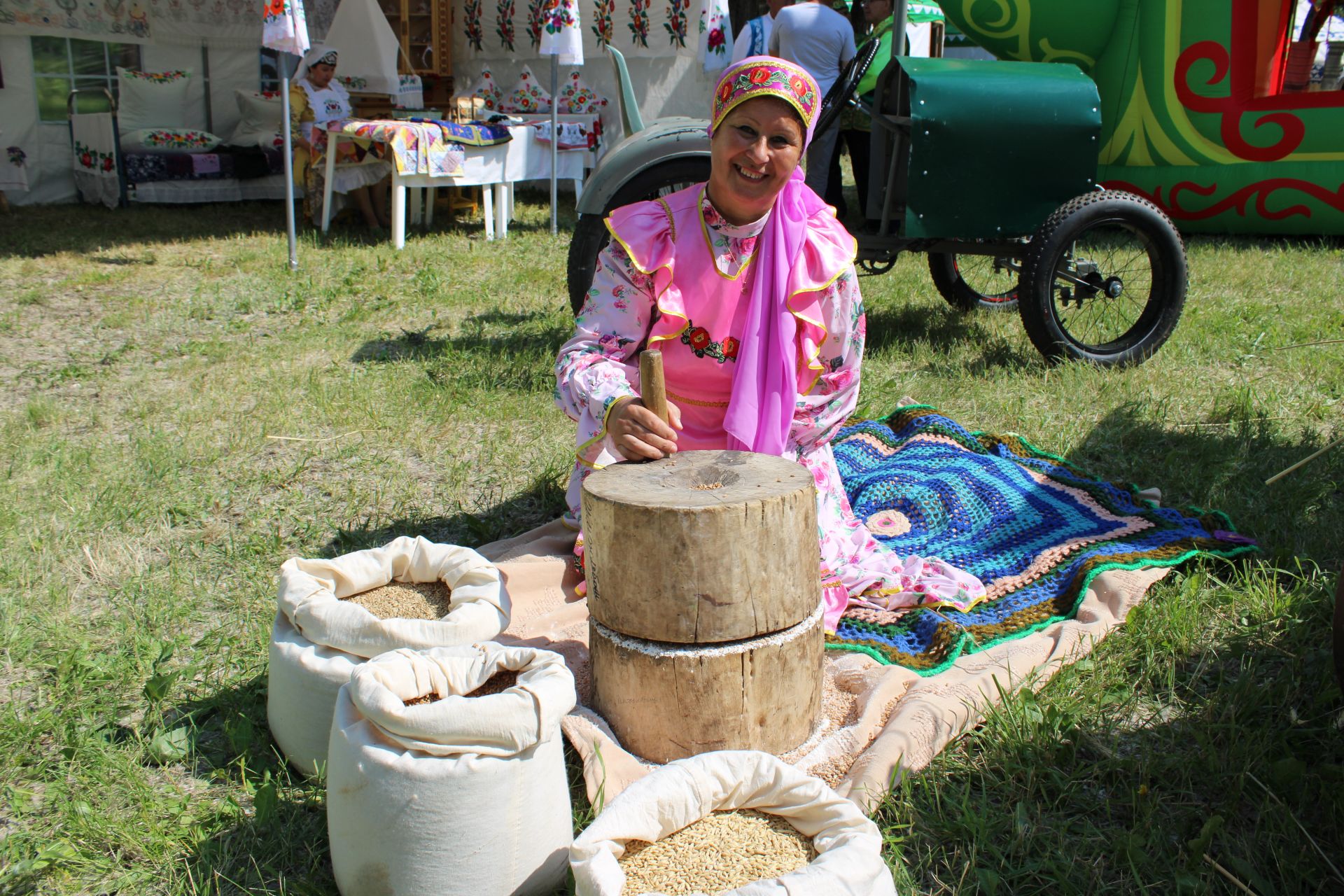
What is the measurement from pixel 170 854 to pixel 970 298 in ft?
16.0

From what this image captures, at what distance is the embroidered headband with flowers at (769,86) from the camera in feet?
7.56

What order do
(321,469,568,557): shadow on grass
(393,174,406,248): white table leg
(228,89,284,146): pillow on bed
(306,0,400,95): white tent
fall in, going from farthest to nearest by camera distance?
(228,89,284,146): pillow on bed → (306,0,400,95): white tent → (393,174,406,248): white table leg → (321,469,568,557): shadow on grass

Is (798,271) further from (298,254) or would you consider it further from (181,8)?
(181,8)

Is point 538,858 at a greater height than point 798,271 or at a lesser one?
lesser

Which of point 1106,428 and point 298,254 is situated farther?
point 298,254

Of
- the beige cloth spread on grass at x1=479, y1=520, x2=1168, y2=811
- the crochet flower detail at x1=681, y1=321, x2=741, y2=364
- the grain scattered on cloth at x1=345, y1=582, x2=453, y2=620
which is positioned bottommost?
the beige cloth spread on grass at x1=479, y1=520, x2=1168, y2=811

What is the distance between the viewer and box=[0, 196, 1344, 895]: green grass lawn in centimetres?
185

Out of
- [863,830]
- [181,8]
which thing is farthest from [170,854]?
[181,8]

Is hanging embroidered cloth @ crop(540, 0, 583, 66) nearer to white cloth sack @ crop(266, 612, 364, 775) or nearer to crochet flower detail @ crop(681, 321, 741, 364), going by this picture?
crochet flower detail @ crop(681, 321, 741, 364)

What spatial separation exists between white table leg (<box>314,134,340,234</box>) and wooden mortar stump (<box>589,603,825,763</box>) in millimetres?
7473

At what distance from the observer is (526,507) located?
11.2 feet

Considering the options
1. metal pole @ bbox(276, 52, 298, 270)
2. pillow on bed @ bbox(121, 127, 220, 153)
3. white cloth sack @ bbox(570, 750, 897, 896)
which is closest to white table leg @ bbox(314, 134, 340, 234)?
metal pole @ bbox(276, 52, 298, 270)

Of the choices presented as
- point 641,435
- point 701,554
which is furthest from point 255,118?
point 701,554

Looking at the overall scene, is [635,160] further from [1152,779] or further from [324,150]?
[324,150]
